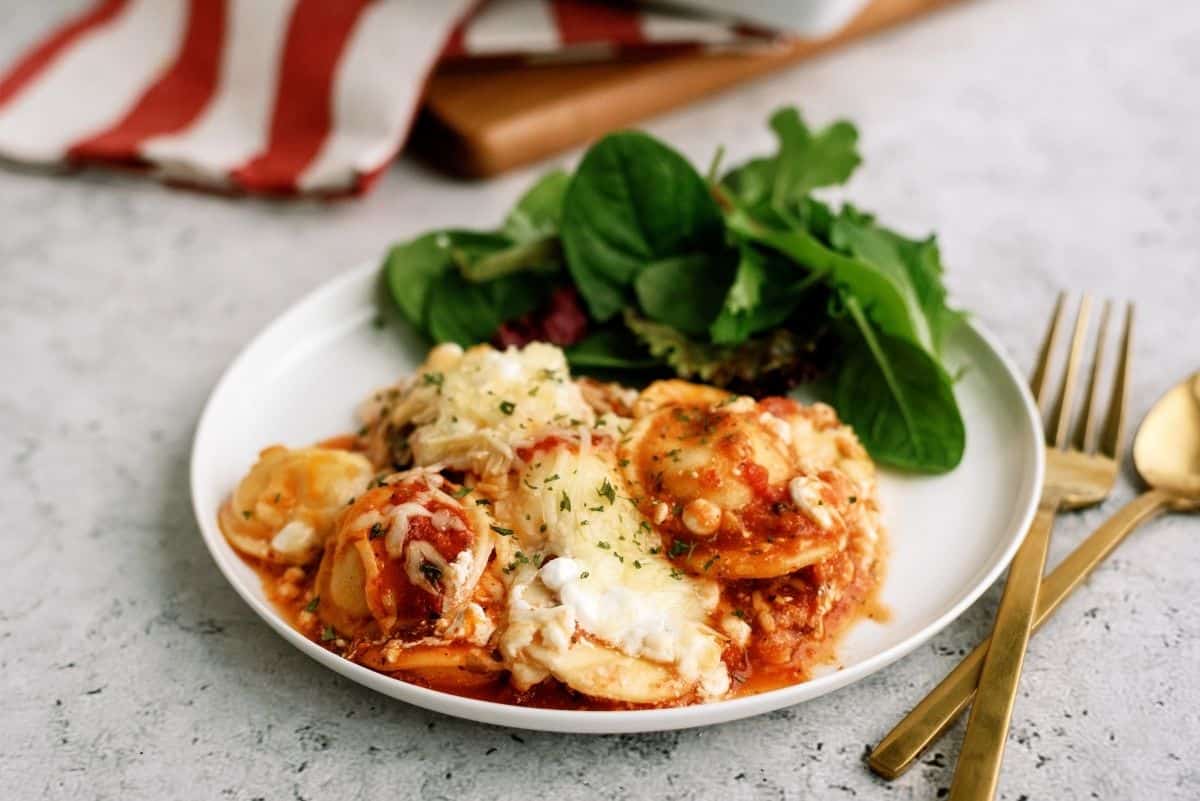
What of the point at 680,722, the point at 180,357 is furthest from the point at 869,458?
the point at 180,357

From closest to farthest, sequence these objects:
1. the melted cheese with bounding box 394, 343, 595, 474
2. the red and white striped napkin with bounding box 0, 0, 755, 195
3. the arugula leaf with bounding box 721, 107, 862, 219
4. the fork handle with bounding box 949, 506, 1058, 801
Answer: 1. the fork handle with bounding box 949, 506, 1058, 801
2. the melted cheese with bounding box 394, 343, 595, 474
3. the arugula leaf with bounding box 721, 107, 862, 219
4. the red and white striped napkin with bounding box 0, 0, 755, 195

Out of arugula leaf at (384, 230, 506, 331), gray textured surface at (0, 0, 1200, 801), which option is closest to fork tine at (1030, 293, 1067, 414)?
gray textured surface at (0, 0, 1200, 801)

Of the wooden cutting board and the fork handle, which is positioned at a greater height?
the fork handle

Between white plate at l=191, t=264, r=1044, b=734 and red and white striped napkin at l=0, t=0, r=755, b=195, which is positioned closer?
white plate at l=191, t=264, r=1044, b=734

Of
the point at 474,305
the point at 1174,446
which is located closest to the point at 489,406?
the point at 474,305

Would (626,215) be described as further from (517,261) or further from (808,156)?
(808,156)

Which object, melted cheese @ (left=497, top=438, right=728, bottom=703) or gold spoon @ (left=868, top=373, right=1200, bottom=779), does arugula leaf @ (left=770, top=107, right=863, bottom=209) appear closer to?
gold spoon @ (left=868, top=373, right=1200, bottom=779)
